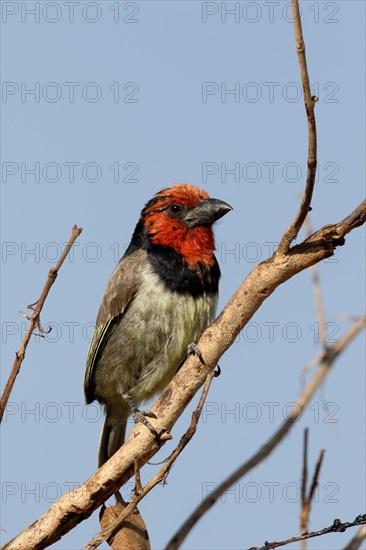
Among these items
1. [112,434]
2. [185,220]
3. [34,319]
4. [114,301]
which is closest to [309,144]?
[34,319]

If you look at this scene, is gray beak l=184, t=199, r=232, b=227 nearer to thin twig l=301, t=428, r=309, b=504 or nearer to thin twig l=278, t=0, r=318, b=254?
thin twig l=278, t=0, r=318, b=254

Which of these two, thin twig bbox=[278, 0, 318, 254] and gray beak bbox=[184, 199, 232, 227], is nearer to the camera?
thin twig bbox=[278, 0, 318, 254]

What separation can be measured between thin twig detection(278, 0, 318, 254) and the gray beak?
1.75 m

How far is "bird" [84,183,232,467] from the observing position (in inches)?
181

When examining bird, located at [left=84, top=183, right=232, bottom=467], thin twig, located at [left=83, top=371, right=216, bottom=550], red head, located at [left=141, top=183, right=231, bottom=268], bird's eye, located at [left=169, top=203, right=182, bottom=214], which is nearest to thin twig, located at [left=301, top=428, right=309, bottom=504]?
thin twig, located at [left=83, top=371, right=216, bottom=550]

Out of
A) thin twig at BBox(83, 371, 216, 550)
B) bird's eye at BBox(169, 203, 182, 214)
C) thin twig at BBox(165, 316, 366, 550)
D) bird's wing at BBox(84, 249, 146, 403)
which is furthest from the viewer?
bird's eye at BBox(169, 203, 182, 214)

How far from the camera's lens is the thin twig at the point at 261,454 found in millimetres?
1728

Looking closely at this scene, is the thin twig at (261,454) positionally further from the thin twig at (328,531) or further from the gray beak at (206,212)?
the gray beak at (206,212)

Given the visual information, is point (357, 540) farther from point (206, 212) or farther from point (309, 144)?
point (206, 212)

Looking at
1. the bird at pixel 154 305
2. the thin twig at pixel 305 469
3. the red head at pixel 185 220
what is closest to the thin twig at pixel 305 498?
the thin twig at pixel 305 469

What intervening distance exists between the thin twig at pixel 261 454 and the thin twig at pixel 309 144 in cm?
87

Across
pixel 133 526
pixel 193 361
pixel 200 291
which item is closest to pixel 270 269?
pixel 193 361

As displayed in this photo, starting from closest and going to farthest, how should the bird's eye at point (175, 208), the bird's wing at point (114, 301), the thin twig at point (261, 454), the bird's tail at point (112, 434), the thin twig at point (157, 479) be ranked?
the thin twig at point (261, 454), the thin twig at point (157, 479), the bird's wing at point (114, 301), the bird's eye at point (175, 208), the bird's tail at point (112, 434)

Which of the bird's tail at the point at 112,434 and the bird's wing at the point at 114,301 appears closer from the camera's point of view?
the bird's wing at the point at 114,301
